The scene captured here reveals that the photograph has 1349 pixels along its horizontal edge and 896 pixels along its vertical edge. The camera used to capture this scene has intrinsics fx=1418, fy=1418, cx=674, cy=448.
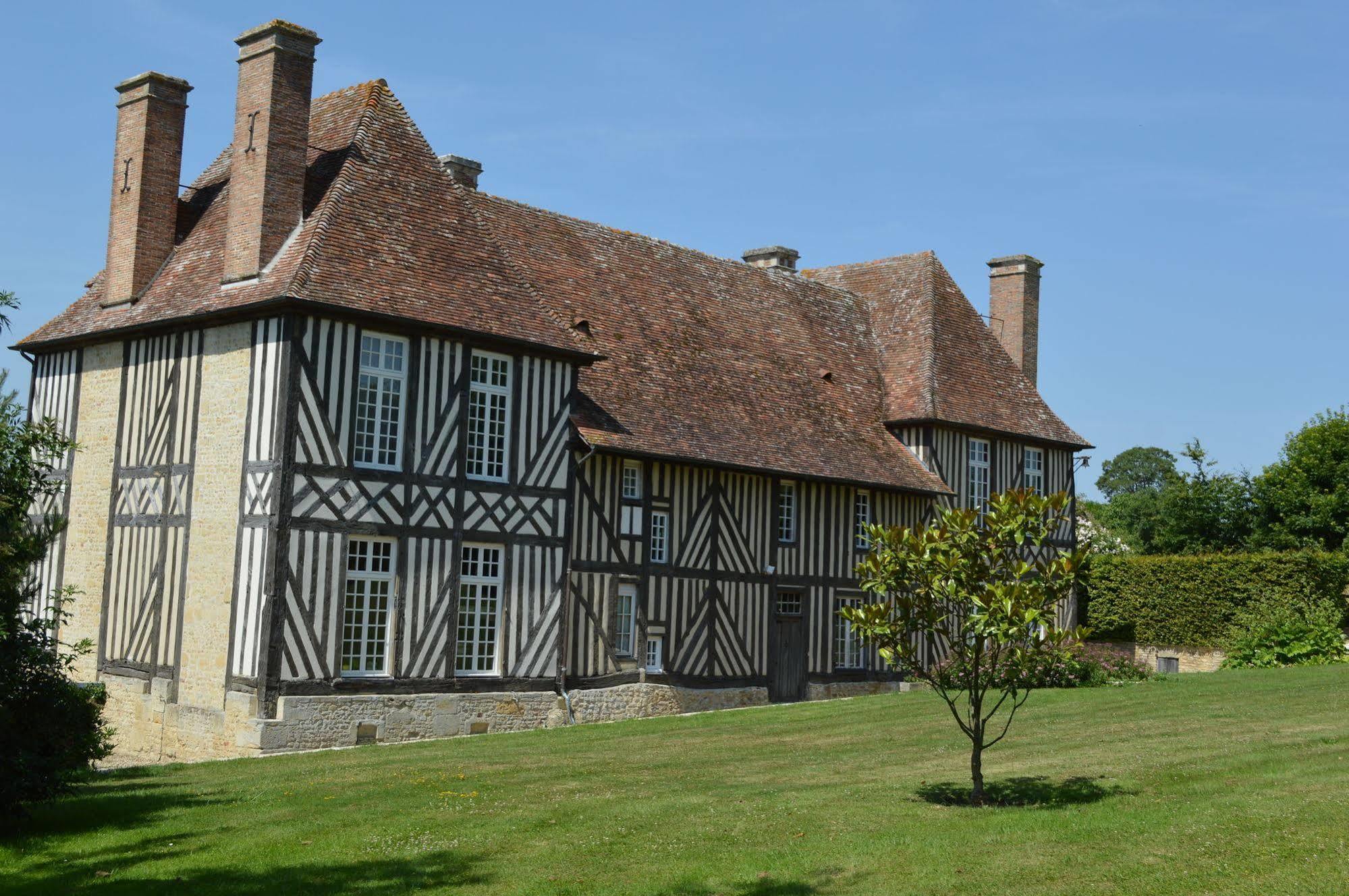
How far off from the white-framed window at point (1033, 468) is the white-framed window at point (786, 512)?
6.27 m

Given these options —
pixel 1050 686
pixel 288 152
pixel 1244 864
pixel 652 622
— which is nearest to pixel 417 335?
pixel 288 152

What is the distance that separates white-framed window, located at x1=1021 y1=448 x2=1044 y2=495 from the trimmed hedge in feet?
10.6

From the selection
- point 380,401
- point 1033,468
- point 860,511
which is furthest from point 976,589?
point 1033,468

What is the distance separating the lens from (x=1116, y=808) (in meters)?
10.9

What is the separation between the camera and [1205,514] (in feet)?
119

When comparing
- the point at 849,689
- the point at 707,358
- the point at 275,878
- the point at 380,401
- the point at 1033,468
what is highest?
the point at 707,358

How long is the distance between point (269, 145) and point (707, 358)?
8773 millimetres

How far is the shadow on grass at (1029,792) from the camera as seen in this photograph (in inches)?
450

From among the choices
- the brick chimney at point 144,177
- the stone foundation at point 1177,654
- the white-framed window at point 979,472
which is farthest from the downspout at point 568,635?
the stone foundation at point 1177,654

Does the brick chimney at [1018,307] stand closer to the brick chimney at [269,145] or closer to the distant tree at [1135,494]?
the distant tree at [1135,494]

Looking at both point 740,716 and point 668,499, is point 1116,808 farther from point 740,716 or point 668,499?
point 668,499

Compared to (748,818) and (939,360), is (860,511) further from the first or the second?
(748,818)

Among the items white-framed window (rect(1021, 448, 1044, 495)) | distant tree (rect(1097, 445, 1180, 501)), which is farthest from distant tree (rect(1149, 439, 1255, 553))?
distant tree (rect(1097, 445, 1180, 501))

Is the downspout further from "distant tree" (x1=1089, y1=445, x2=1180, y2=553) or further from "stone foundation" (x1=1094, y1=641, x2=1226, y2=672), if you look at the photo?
"distant tree" (x1=1089, y1=445, x2=1180, y2=553)
